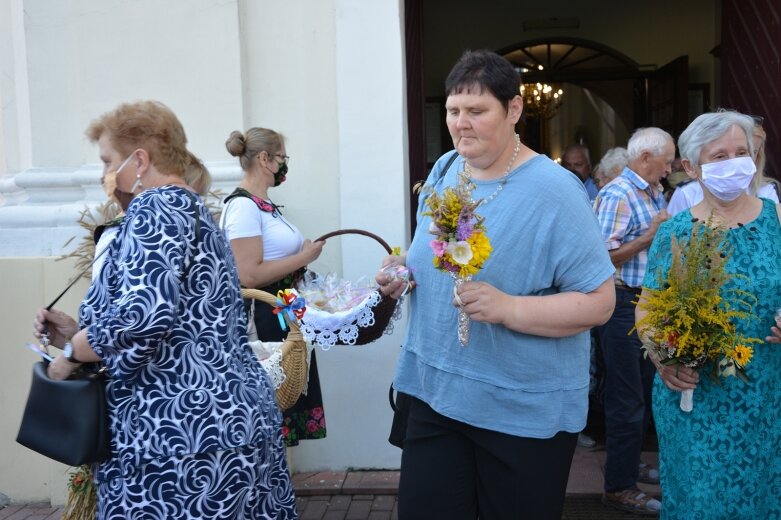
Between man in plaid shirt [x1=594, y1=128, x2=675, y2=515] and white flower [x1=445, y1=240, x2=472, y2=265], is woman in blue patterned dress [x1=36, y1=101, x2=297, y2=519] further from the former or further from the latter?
man in plaid shirt [x1=594, y1=128, x2=675, y2=515]

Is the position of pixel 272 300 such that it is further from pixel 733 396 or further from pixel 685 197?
pixel 685 197

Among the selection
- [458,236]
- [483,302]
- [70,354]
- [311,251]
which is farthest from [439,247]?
[311,251]

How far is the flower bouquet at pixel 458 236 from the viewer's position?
2.53m

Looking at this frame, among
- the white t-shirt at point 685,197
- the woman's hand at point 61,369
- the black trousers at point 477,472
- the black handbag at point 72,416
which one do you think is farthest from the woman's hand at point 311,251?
the white t-shirt at point 685,197

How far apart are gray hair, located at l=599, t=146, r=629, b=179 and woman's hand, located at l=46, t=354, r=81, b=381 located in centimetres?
439

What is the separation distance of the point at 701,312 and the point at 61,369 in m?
2.13

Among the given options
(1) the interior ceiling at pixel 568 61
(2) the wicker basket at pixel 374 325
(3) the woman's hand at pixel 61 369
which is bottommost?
(2) the wicker basket at pixel 374 325

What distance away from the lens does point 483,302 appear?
2.57m

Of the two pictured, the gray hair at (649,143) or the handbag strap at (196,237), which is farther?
the gray hair at (649,143)

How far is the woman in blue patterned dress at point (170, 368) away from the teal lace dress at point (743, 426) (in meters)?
1.63

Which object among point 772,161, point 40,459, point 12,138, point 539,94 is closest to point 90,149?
point 12,138

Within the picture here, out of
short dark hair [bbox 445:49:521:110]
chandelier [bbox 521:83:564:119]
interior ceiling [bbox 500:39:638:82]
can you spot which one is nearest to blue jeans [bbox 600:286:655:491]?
short dark hair [bbox 445:49:521:110]

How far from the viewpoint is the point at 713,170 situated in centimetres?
336

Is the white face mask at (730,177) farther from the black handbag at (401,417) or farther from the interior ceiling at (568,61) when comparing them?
the interior ceiling at (568,61)
